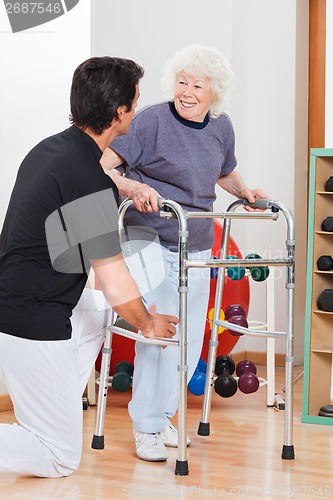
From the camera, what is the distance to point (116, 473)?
9.39 ft

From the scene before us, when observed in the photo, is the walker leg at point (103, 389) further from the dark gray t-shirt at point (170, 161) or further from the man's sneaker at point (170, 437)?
the dark gray t-shirt at point (170, 161)

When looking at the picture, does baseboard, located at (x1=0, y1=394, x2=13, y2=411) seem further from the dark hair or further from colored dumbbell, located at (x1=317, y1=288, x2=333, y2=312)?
the dark hair

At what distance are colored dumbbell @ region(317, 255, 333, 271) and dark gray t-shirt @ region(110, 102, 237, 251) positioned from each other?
797mm

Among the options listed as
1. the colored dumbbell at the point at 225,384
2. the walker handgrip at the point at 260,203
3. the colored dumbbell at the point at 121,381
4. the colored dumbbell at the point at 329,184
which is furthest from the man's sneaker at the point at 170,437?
the colored dumbbell at the point at 329,184

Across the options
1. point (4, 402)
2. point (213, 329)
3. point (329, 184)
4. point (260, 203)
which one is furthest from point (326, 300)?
point (4, 402)

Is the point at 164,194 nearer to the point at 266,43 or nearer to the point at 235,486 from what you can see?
the point at 235,486

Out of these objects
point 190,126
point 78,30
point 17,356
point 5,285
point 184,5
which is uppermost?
point 184,5

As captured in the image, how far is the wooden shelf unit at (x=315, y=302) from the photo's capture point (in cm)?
382

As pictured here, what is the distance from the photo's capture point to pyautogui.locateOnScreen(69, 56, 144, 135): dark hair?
264 centimetres

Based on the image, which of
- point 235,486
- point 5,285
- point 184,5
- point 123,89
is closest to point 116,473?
point 235,486

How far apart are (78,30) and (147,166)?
1271mm

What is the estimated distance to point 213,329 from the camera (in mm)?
3424

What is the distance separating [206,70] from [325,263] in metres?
1.08

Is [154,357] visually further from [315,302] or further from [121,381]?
[315,302]
